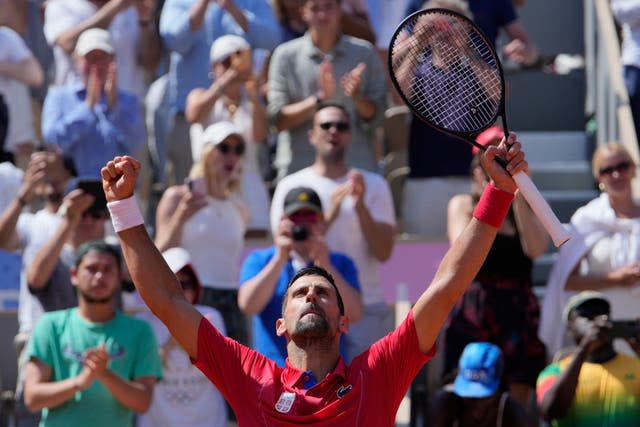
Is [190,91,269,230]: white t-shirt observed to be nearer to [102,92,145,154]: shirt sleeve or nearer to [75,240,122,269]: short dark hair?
[102,92,145,154]: shirt sleeve

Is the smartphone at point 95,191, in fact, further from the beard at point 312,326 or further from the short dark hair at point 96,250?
the beard at point 312,326

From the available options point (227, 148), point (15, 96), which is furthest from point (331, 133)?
point (15, 96)

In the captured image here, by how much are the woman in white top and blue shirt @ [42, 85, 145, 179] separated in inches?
118

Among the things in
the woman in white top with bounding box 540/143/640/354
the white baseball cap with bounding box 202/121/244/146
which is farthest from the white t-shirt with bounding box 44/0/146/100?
the woman in white top with bounding box 540/143/640/354

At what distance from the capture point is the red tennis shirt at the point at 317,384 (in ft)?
17.6

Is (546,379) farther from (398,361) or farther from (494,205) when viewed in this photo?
(494,205)

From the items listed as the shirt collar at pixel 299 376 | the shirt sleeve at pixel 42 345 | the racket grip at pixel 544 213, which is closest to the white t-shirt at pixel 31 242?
the shirt sleeve at pixel 42 345

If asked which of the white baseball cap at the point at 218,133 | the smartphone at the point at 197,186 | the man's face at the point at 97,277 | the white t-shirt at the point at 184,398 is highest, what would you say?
the white baseball cap at the point at 218,133

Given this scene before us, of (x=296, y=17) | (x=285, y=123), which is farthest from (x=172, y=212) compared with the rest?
(x=296, y=17)

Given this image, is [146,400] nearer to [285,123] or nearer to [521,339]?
[521,339]

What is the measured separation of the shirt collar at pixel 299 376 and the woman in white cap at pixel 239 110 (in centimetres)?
453

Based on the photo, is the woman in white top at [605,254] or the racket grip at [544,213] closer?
the racket grip at [544,213]

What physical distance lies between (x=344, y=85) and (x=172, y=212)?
1.61m

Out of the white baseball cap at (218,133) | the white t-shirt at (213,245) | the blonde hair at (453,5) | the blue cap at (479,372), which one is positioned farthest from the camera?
the blonde hair at (453,5)
